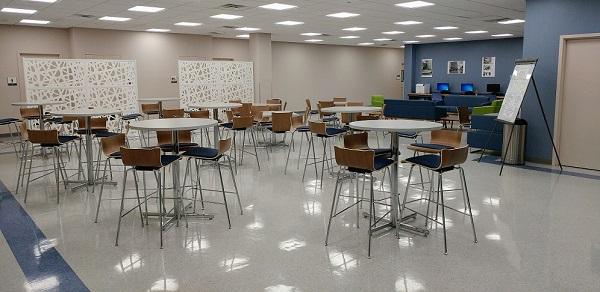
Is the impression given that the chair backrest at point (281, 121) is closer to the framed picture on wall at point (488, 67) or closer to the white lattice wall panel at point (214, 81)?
the white lattice wall panel at point (214, 81)

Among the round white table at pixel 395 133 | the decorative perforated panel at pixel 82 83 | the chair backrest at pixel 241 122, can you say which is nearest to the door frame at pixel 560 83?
the round white table at pixel 395 133

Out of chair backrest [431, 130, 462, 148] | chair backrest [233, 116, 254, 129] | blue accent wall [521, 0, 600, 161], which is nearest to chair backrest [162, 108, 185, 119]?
chair backrest [233, 116, 254, 129]

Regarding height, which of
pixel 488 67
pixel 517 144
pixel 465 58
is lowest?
pixel 517 144

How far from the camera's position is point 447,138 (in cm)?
500

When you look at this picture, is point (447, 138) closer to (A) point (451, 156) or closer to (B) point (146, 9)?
(A) point (451, 156)

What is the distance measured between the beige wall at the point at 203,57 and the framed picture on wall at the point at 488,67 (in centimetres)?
560

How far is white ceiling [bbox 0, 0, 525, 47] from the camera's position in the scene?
8883 millimetres

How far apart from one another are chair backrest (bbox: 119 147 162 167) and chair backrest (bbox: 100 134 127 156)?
0.89 meters

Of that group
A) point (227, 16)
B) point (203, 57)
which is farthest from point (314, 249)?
point (203, 57)

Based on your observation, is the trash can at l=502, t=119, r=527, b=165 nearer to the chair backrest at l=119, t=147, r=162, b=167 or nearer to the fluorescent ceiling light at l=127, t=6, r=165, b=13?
the chair backrest at l=119, t=147, r=162, b=167

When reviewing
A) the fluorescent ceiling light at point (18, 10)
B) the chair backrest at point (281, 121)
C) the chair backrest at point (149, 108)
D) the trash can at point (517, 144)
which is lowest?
the trash can at point (517, 144)

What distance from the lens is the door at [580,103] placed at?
7.07 metres

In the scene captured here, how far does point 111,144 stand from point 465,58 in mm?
16044

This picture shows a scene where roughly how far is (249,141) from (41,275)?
7049mm
